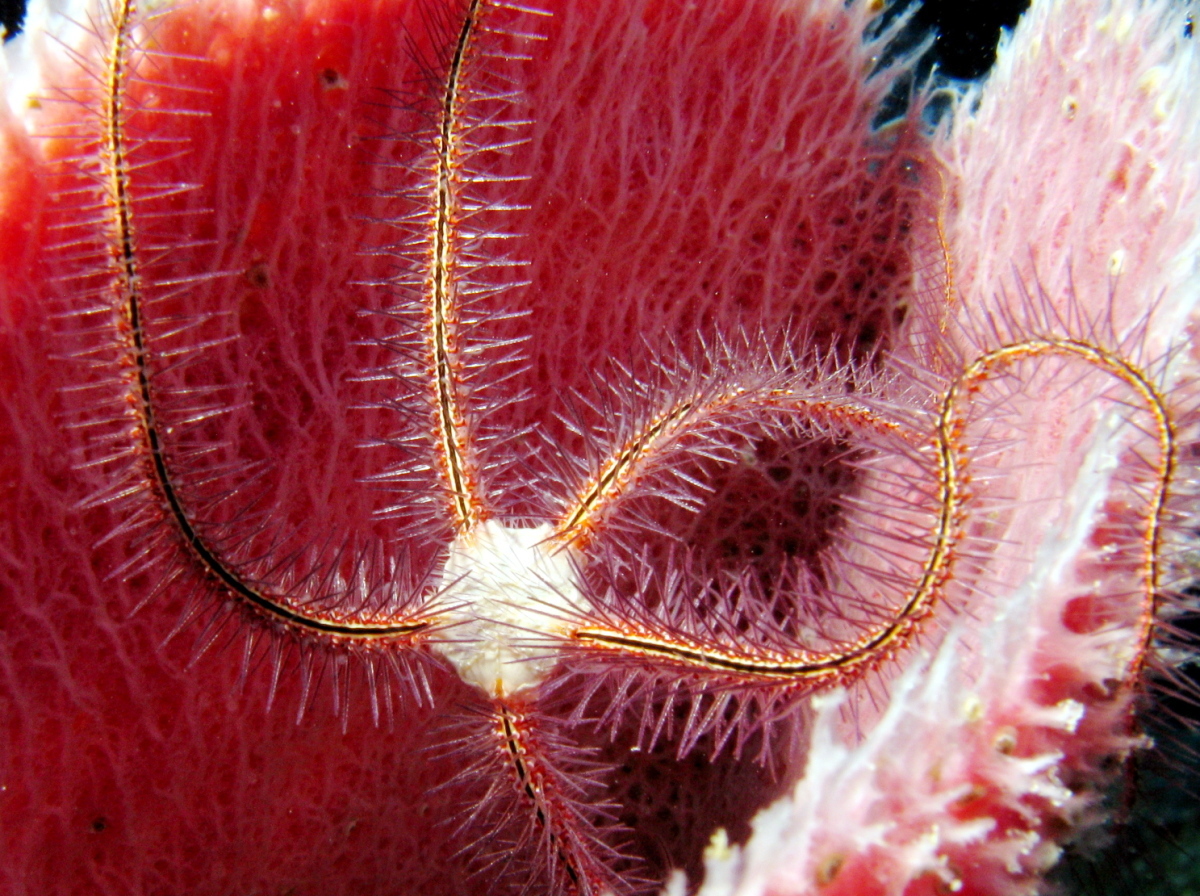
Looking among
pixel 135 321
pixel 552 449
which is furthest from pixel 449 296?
pixel 135 321

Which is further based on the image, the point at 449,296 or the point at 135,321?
the point at 449,296

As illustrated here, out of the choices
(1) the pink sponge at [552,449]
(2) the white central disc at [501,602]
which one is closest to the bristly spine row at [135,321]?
(1) the pink sponge at [552,449]

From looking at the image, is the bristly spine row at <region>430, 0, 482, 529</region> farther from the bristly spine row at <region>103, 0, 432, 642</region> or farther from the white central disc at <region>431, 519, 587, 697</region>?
the bristly spine row at <region>103, 0, 432, 642</region>

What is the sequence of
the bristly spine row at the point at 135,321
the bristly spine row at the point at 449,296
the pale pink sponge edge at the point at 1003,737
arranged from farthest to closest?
the bristly spine row at the point at 449,296
the bristly spine row at the point at 135,321
the pale pink sponge edge at the point at 1003,737

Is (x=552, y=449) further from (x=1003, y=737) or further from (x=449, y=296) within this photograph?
(x=1003, y=737)

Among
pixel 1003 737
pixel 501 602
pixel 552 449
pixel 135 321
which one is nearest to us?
pixel 1003 737

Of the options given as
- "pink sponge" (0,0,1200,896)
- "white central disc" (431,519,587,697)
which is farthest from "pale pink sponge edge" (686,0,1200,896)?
"white central disc" (431,519,587,697)

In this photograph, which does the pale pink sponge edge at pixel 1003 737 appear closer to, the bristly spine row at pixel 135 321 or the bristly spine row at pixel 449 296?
the bristly spine row at pixel 449 296

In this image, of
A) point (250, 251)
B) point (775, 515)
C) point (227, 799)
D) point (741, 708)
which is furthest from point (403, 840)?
point (250, 251)
